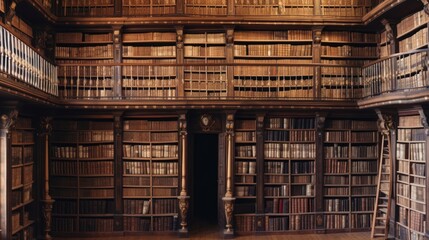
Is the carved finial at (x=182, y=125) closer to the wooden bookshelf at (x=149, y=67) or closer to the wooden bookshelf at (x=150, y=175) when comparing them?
the wooden bookshelf at (x=150, y=175)

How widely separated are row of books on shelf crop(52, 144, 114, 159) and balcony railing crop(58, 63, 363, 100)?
856 mm

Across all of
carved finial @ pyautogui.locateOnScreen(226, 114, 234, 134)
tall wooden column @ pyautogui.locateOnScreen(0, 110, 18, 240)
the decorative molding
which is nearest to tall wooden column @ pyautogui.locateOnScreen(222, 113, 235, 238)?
carved finial @ pyautogui.locateOnScreen(226, 114, 234, 134)

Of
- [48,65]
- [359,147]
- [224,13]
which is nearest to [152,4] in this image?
[224,13]

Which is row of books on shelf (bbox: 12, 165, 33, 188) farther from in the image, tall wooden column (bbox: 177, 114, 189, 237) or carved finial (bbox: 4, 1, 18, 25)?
tall wooden column (bbox: 177, 114, 189, 237)

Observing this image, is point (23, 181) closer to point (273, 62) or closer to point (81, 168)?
point (81, 168)

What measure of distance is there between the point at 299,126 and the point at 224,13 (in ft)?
7.43

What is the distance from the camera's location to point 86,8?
7.39 metres

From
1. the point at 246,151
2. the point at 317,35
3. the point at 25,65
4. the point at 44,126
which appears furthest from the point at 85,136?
the point at 317,35

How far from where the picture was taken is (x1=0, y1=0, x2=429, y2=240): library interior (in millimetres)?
6941

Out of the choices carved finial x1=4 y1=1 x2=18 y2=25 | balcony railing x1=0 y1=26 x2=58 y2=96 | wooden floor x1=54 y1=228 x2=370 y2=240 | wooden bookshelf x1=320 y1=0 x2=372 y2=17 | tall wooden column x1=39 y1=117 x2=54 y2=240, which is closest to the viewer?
balcony railing x1=0 y1=26 x2=58 y2=96

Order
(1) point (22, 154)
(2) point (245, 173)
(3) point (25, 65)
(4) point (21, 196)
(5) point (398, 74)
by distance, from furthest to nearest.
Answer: (2) point (245, 173) < (1) point (22, 154) < (4) point (21, 196) < (5) point (398, 74) < (3) point (25, 65)

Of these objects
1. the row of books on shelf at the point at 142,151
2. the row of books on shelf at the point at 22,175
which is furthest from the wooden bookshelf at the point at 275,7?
the row of books on shelf at the point at 22,175

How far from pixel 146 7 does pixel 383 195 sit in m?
5.01

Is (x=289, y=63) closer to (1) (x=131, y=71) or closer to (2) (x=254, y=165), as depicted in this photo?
(2) (x=254, y=165)
